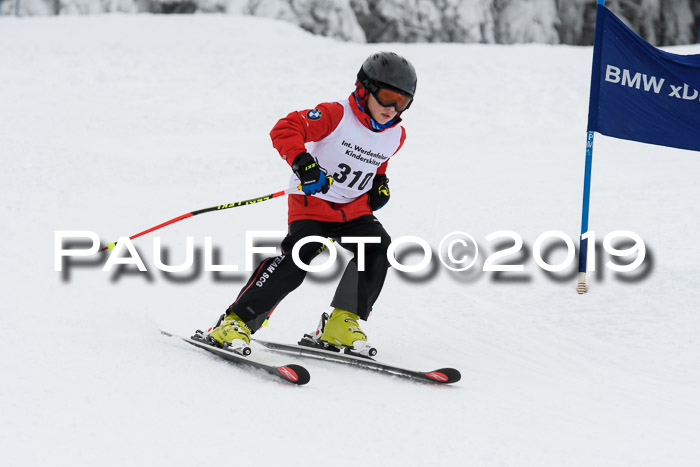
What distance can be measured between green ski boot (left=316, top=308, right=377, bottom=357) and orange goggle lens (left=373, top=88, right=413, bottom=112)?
1158mm

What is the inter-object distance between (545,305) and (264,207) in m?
3.65

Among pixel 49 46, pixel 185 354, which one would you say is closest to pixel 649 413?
pixel 185 354

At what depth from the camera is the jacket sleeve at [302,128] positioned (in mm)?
3828

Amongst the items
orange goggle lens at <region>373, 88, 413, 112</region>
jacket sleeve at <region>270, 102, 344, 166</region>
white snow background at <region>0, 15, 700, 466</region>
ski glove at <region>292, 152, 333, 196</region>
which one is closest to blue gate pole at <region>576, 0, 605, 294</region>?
white snow background at <region>0, 15, 700, 466</region>

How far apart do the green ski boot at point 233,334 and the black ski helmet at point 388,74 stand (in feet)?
4.55

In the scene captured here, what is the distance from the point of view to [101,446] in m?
2.41

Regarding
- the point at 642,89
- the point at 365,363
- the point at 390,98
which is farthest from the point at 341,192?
the point at 642,89

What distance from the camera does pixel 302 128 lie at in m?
3.94

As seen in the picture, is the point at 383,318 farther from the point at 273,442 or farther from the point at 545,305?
the point at 273,442

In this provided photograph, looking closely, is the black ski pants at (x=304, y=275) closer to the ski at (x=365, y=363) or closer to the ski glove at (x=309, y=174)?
the ski at (x=365, y=363)

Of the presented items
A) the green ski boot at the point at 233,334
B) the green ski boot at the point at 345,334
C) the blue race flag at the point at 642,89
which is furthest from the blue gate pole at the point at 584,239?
the green ski boot at the point at 233,334

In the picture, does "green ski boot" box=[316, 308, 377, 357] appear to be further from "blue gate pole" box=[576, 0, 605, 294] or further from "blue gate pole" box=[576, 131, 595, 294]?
"blue gate pole" box=[576, 0, 605, 294]

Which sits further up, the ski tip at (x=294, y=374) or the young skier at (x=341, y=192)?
the young skier at (x=341, y=192)

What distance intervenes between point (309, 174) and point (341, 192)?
1.77 ft
